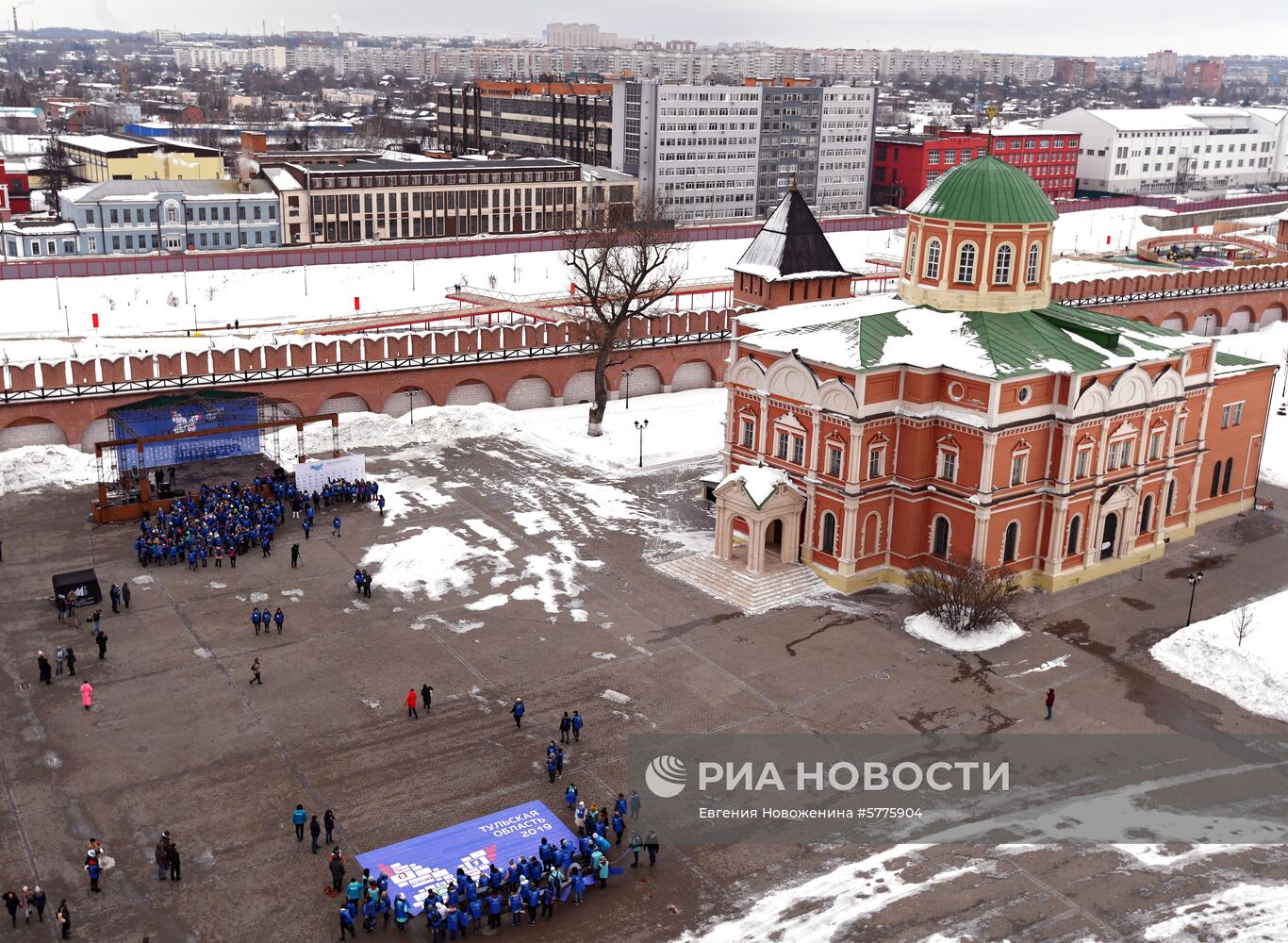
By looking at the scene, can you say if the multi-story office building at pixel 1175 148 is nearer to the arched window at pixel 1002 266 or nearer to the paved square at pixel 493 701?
the paved square at pixel 493 701

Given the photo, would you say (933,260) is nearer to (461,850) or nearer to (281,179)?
(461,850)

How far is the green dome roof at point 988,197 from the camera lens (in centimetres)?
4062

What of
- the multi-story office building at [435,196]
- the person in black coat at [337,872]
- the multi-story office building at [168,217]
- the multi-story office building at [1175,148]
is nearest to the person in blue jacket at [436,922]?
the person in black coat at [337,872]

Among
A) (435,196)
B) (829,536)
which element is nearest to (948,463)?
(829,536)

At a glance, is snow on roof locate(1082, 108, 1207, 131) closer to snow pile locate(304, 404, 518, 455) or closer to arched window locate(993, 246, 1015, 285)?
snow pile locate(304, 404, 518, 455)

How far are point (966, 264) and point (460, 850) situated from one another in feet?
84.8

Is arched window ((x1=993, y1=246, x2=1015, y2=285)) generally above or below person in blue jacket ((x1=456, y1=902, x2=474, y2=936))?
above

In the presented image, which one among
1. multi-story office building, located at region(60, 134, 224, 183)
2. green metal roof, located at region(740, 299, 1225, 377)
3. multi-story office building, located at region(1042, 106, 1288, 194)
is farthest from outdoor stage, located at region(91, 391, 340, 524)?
multi-story office building, located at region(1042, 106, 1288, 194)

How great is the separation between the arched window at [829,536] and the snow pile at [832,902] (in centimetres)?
1437

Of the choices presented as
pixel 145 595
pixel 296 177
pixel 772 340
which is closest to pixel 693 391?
pixel 772 340

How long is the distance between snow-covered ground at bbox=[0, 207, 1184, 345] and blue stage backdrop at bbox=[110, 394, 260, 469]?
1740 centimetres

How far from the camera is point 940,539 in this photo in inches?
1545

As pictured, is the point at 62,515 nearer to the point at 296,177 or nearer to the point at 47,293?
the point at 47,293

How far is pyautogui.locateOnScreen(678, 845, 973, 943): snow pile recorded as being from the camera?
925 inches
